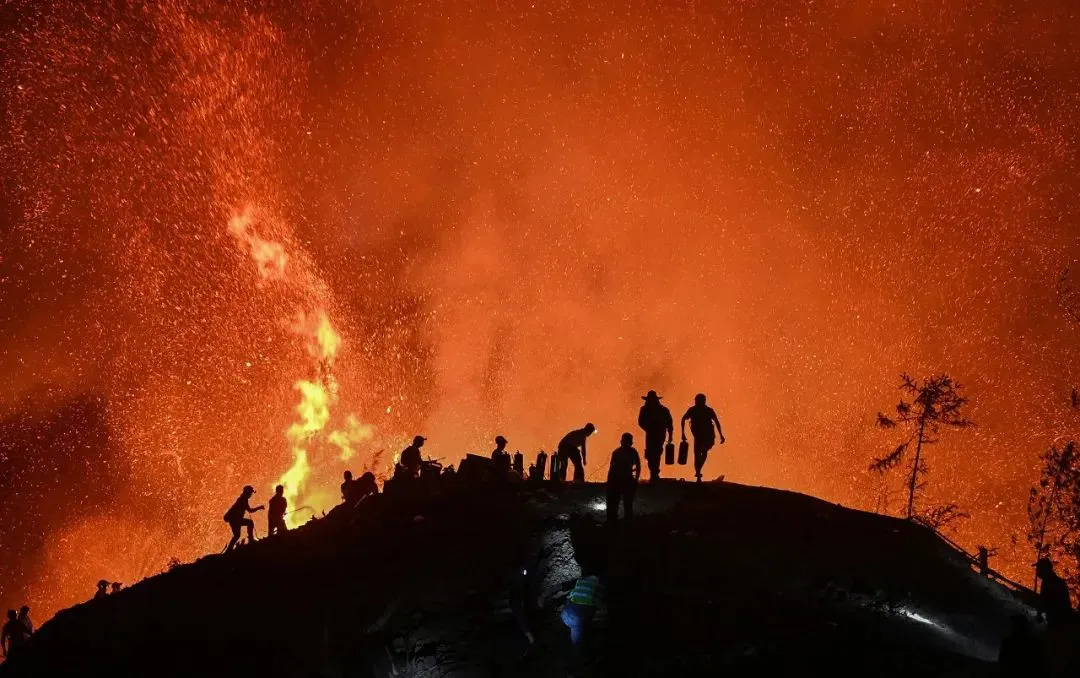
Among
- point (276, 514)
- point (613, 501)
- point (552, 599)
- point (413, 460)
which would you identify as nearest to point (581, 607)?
point (552, 599)

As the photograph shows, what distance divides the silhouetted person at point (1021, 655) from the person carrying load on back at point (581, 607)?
6.37 m

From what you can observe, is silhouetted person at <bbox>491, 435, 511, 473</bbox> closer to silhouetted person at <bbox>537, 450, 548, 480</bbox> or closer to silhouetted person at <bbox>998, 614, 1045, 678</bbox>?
silhouetted person at <bbox>537, 450, 548, 480</bbox>

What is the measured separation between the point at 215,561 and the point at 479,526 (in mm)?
6357

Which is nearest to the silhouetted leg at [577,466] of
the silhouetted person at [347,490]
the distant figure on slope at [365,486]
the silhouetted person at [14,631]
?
the distant figure on slope at [365,486]

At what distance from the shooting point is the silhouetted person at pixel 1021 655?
13.0 m

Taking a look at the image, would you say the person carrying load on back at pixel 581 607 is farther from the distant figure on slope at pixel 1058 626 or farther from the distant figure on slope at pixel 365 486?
the distant figure on slope at pixel 365 486

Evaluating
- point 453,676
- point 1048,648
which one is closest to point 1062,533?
point 1048,648

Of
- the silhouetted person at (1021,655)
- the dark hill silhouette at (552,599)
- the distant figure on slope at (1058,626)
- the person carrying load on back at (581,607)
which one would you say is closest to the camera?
the silhouetted person at (1021,655)

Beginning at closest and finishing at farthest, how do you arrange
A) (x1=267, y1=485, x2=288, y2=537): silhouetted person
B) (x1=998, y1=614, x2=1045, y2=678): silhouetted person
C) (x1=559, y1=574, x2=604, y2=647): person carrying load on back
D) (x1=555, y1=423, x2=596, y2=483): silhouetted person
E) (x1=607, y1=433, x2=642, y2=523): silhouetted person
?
1. (x1=998, y1=614, x2=1045, y2=678): silhouetted person
2. (x1=559, y1=574, x2=604, y2=647): person carrying load on back
3. (x1=607, y1=433, x2=642, y2=523): silhouetted person
4. (x1=555, y1=423, x2=596, y2=483): silhouetted person
5. (x1=267, y1=485, x2=288, y2=537): silhouetted person

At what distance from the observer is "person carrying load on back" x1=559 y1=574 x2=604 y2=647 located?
1633 centimetres

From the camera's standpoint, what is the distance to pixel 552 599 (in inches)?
701

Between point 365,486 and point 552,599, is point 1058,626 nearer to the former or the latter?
point 552,599

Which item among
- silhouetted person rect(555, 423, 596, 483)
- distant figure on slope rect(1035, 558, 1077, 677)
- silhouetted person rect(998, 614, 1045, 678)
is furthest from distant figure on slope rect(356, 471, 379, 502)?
silhouetted person rect(998, 614, 1045, 678)

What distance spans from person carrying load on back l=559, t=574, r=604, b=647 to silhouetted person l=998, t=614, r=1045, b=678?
637 centimetres
